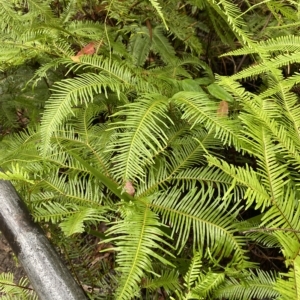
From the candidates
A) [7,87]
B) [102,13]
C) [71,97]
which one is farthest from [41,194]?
[102,13]

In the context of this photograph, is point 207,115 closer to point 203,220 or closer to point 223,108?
point 223,108

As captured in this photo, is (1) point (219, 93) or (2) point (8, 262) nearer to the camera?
(1) point (219, 93)

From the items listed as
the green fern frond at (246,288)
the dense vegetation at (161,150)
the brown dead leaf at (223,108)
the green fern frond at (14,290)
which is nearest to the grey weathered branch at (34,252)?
the dense vegetation at (161,150)

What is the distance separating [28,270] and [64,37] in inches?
37.6

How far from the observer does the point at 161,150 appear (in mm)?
1335

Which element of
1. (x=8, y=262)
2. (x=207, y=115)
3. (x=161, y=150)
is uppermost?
(x=207, y=115)

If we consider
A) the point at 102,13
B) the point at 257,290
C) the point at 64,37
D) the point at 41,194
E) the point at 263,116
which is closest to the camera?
the point at 263,116

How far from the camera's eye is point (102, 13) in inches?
74.2

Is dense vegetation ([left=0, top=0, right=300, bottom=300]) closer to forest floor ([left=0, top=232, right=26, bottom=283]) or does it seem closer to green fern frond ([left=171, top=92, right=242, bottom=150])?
green fern frond ([left=171, top=92, right=242, bottom=150])

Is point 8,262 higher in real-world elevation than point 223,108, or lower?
lower

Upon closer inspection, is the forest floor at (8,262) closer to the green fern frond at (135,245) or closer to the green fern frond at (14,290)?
the green fern frond at (14,290)

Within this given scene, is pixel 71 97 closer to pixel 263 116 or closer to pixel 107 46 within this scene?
pixel 107 46

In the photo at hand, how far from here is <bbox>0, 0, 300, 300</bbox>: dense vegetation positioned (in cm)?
113

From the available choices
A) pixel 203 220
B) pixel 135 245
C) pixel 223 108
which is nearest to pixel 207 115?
pixel 223 108
